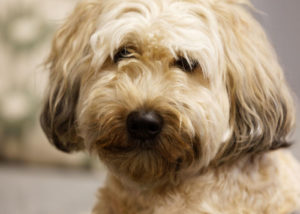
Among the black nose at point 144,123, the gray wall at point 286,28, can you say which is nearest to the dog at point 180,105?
the black nose at point 144,123

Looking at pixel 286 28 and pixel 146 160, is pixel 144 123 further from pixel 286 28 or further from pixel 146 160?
pixel 286 28

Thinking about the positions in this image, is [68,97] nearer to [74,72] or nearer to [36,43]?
[74,72]

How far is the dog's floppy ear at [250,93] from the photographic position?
3.87 feet

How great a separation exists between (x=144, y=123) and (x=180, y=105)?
3.8 inches

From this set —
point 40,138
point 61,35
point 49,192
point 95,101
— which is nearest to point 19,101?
point 40,138

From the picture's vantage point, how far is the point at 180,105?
1.10 m

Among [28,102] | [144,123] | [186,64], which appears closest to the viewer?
[144,123]

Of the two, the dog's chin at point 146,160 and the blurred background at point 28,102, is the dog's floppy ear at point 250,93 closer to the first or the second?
the dog's chin at point 146,160

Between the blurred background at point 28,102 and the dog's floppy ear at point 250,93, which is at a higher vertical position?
the dog's floppy ear at point 250,93

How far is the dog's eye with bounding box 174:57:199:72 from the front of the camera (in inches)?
45.2

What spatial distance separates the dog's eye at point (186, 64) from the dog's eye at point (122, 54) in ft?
0.35

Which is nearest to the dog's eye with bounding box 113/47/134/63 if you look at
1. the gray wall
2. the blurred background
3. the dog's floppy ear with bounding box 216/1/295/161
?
the dog's floppy ear with bounding box 216/1/295/161

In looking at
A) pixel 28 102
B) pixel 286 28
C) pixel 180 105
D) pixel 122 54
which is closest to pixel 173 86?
pixel 180 105

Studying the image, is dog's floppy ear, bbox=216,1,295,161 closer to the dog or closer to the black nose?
the dog
